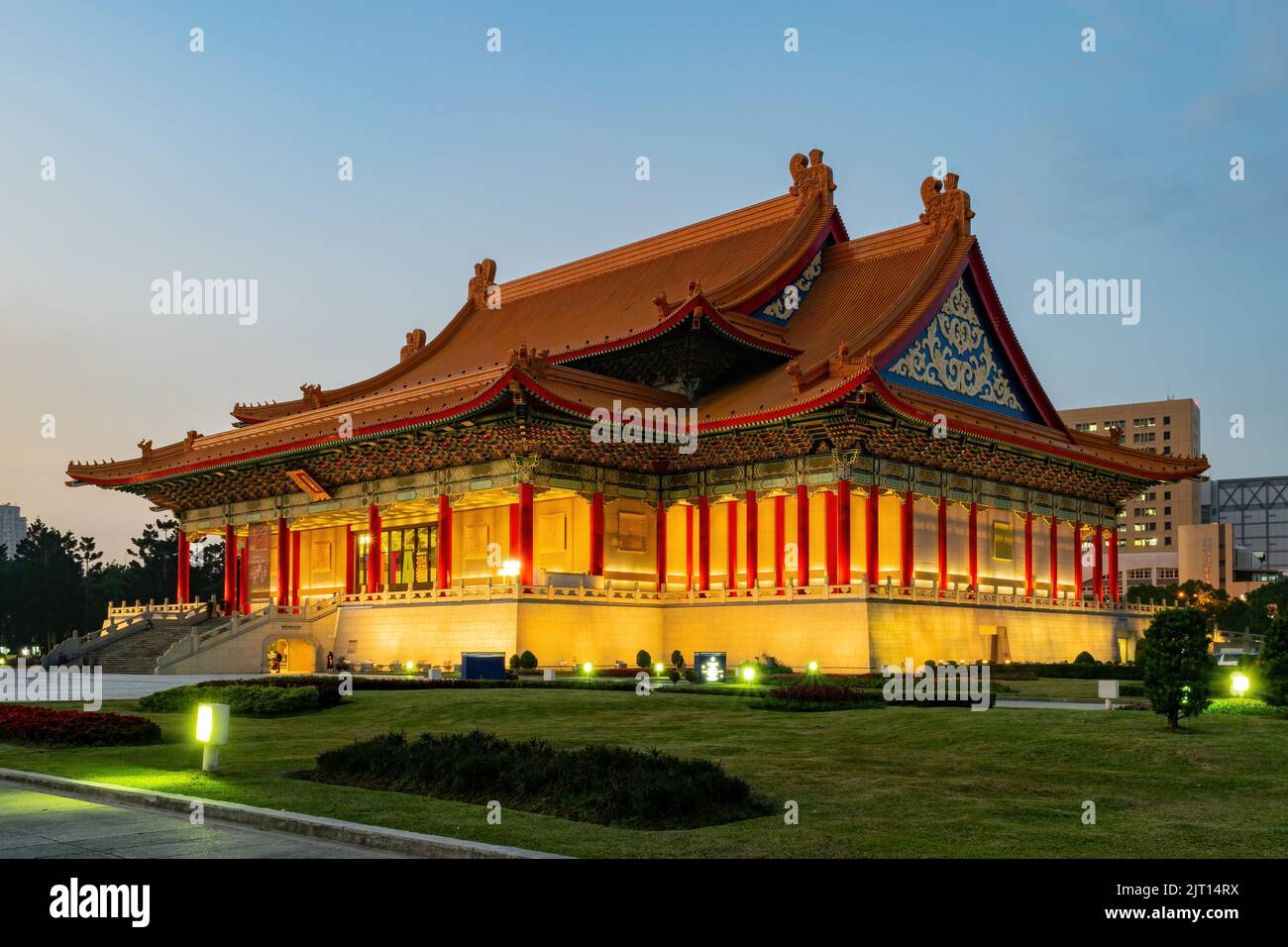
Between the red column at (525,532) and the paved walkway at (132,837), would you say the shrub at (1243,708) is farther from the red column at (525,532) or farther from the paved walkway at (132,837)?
the red column at (525,532)

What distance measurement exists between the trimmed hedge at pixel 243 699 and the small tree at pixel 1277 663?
749 inches

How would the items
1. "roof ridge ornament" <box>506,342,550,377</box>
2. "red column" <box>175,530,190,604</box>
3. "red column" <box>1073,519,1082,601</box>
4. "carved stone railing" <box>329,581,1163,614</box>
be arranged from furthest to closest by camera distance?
1. "red column" <box>175,530,190,604</box>
2. "red column" <box>1073,519,1082,601</box>
3. "carved stone railing" <box>329,581,1163,614</box>
4. "roof ridge ornament" <box>506,342,550,377</box>

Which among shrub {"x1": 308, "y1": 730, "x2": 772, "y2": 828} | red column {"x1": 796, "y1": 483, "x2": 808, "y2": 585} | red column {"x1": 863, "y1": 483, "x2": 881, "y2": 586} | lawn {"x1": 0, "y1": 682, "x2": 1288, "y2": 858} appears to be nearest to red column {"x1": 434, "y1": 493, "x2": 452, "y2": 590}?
red column {"x1": 796, "y1": 483, "x2": 808, "y2": 585}

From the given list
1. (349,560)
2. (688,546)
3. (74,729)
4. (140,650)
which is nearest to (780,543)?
(688,546)

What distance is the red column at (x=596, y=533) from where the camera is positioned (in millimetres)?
48562

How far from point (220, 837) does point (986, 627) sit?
41.7 metres

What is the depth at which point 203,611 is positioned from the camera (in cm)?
5603

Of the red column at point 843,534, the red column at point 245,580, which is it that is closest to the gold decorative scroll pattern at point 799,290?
the red column at point 843,534

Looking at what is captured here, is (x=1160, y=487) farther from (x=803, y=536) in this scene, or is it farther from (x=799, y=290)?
(x=803, y=536)

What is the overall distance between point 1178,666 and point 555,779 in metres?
10.1

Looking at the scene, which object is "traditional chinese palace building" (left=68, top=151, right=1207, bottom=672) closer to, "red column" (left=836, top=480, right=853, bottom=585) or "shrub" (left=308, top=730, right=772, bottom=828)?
"red column" (left=836, top=480, right=853, bottom=585)

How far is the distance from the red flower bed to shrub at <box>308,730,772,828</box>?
6.88 metres

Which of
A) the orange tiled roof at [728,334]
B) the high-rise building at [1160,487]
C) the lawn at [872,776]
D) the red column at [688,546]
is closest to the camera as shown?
the lawn at [872,776]

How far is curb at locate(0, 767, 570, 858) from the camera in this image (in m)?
A: 11.6
